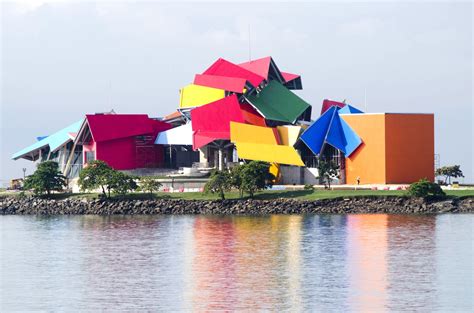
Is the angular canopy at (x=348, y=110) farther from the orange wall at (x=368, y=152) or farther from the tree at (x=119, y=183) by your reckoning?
the tree at (x=119, y=183)

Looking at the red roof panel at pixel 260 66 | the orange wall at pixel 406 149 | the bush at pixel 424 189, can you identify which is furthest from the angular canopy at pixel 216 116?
the bush at pixel 424 189

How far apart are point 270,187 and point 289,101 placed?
15865 millimetres

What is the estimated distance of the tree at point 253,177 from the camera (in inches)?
3479

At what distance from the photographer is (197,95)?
108 m

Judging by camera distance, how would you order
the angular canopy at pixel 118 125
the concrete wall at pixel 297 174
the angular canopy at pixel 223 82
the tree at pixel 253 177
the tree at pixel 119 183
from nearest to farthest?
the tree at pixel 253 177 < the tree at pixel 119 183 < the concrete wall at pixel 297 174 < the angular canopy at pixel 223 82 < the angular canopy at pixel 118 125

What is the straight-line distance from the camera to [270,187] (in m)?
93.7

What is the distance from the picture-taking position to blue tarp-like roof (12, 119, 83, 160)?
4304 inches

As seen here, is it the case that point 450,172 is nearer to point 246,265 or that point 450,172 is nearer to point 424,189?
point 424,189

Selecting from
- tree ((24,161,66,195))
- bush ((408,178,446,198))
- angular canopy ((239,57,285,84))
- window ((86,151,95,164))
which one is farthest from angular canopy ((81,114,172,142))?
bush ((408,178,446,198))

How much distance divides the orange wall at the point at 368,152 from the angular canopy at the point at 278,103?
32.3 ft

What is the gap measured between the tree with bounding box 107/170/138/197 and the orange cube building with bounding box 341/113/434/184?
1836cm

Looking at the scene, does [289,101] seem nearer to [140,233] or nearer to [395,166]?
[395,166]

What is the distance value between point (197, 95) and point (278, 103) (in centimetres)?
733

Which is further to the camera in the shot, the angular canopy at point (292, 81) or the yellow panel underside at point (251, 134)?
the angular canopy at point (292, 81)
